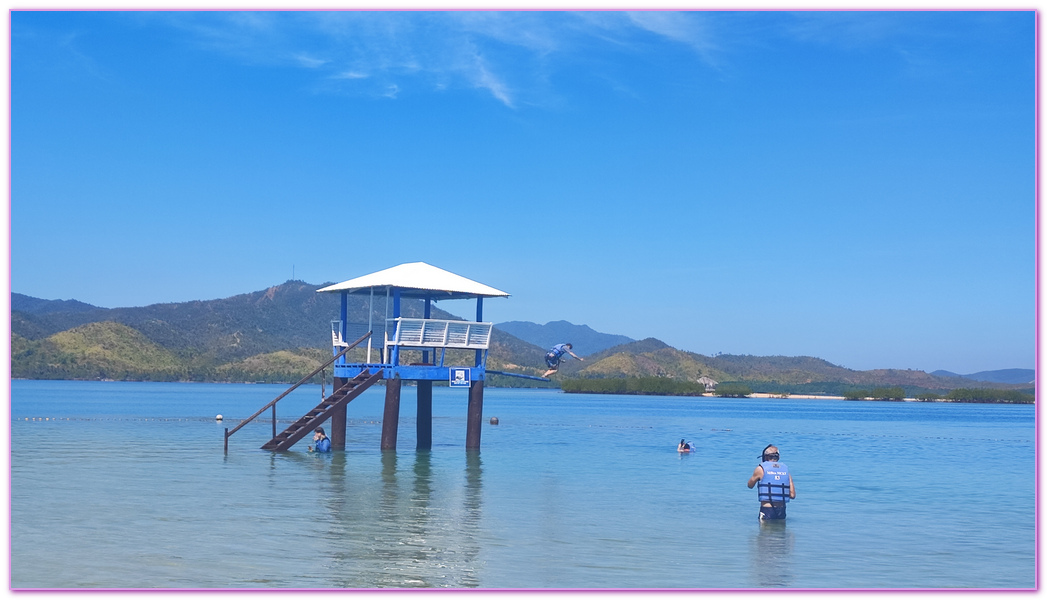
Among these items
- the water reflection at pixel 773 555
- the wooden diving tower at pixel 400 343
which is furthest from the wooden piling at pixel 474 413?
the water reflection at pixel 773 555

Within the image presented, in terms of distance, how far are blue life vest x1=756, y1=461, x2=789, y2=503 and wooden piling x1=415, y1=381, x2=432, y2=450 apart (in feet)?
58.2

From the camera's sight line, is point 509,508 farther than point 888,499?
No

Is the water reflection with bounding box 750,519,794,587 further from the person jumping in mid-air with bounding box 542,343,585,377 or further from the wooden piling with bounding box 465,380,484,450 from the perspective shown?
the wooden piling with bounding box 465,380,484,450

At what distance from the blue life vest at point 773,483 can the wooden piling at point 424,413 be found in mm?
17748

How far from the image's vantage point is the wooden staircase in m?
34.0

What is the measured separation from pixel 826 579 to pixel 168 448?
28034 mm

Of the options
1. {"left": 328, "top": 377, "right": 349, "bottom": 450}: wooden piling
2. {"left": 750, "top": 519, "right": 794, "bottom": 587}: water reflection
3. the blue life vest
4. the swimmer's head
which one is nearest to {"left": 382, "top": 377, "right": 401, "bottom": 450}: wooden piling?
{"left": 328, "top": 377, "right": 349, "bottom": 450}: wooden piling

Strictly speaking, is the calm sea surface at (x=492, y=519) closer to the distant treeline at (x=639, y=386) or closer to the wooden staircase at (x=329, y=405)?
the wooden staircase at (x=329, y=405)

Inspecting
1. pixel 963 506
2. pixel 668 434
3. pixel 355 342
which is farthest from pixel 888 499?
pixel 668 434

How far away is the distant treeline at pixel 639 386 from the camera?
6885 inches

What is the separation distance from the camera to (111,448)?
39.4m

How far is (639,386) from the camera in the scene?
187m

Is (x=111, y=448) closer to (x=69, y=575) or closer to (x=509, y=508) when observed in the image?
(x=509, y=508)

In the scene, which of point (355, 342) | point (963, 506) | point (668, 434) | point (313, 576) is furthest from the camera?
point (668, 434)
